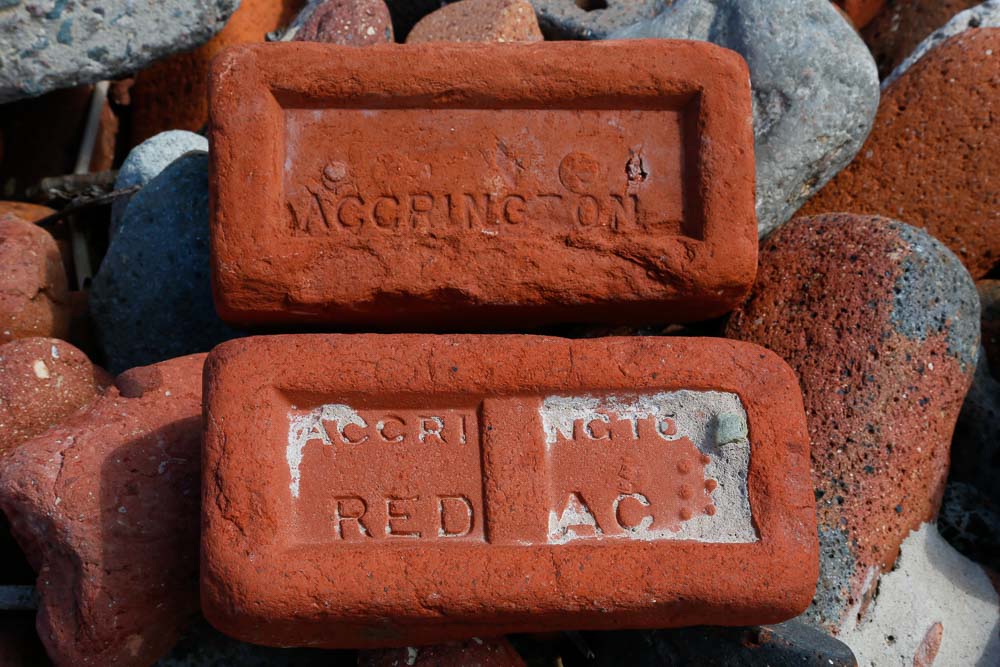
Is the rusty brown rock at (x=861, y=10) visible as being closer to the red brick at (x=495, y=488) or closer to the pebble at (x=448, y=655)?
the red brick at (x=495, y=488)

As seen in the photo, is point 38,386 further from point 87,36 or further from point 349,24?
point 349,24

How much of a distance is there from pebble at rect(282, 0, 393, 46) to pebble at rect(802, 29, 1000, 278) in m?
1.37

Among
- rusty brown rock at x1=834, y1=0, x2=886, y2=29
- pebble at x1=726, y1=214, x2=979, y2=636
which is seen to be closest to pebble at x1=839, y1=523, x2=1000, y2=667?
pebble at x1=726, y1=214, x2=979, y2=636

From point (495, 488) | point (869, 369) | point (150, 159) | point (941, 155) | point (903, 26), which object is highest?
point (903, 26)

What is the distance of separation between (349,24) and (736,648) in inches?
76.2

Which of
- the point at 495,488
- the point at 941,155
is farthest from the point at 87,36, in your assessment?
the point at 941,155

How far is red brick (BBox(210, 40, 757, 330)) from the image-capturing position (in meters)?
1.70

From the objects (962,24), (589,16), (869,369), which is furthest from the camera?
→ (589,16)

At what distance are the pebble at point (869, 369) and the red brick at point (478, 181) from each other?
0.28 meters

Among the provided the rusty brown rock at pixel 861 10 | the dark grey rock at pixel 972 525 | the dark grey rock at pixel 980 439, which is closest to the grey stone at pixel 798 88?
the dark grey rock at pixel 980 439

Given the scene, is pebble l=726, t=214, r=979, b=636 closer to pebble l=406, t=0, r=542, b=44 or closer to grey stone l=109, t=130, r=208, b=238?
pebble l=406, t=0, r=542, b=44

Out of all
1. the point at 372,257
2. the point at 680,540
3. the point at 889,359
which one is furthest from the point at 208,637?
the point at 889,359

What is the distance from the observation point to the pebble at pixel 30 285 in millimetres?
2035

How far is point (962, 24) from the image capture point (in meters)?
2.56
